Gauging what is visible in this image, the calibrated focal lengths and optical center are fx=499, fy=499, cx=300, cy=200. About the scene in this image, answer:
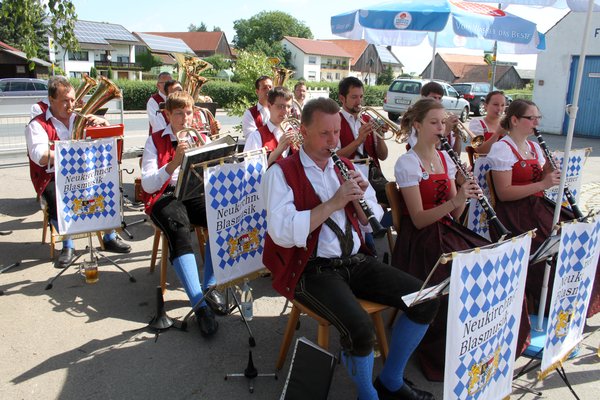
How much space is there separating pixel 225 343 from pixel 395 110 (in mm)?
17652

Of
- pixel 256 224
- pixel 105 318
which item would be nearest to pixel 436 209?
pixel 256 224

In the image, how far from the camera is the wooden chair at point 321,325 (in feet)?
8.90

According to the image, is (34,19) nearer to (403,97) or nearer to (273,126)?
(273,126)

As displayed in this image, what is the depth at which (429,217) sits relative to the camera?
3.09 m

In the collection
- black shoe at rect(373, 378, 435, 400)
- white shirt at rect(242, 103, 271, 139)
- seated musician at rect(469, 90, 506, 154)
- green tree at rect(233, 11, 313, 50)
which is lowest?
black shoe at rect(373, 378, 435, 400)

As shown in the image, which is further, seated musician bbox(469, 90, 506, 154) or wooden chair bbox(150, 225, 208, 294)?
seated musician bbox(469, 90, 506, 154)

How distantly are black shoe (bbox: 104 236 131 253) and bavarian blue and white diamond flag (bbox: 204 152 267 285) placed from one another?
6.63ft

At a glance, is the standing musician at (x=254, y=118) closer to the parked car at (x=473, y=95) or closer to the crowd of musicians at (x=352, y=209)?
the crowd of musicians at (x=352, y=209)

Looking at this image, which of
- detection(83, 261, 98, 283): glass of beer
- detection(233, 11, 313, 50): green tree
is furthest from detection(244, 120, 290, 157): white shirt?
detection(233, 11, 313, 50): green tree

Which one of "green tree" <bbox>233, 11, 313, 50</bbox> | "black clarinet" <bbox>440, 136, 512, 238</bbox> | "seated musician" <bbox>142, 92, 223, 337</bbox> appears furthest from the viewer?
"green tree" <bbox>233, 11, 313, 50</bbox>

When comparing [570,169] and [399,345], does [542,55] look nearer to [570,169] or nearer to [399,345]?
[570,169]

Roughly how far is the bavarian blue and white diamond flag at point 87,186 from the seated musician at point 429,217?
2.54 m

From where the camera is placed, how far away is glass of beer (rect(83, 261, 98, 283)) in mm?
4215

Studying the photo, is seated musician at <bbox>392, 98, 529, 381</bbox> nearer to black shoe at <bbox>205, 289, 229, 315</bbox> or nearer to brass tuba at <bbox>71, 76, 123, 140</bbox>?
black shoe at <bbox>205, 289, 229, 315</bbox>
